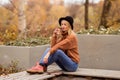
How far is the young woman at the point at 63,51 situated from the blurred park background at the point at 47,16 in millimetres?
1661

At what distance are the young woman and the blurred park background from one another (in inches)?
65.4

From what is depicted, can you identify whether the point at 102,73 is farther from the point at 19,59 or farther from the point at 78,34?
the point at 19,59

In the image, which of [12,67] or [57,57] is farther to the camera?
[12,67]

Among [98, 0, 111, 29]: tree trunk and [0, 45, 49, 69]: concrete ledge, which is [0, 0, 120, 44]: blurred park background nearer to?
[98, 0, 111, 29]: tree trunk

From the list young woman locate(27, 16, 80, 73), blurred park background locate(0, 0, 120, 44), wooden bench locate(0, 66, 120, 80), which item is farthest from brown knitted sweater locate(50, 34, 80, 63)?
blurred park background locate(0, 0, 120, 44)

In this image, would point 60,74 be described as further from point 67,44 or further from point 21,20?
point 21,20

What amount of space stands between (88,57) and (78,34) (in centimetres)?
62

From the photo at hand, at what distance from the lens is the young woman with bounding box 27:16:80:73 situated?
706 centimetres

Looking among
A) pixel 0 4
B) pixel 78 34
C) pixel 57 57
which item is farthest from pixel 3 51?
pixel 0 4

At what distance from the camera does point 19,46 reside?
9.21 metres

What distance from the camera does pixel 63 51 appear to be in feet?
23.9

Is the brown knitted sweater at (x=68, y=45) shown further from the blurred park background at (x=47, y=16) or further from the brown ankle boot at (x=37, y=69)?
the blurred park background at (x=47, y=16)

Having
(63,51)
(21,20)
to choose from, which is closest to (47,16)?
(21,20)

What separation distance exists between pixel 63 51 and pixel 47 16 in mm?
18624
